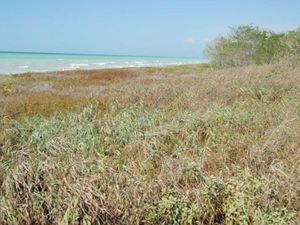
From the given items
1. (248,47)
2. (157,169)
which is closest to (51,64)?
(248,47)

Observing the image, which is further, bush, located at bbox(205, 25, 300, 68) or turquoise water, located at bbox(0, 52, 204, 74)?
turquoise water, located at bbox(0, 52, 204, 74)

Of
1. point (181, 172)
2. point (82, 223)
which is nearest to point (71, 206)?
point (82, 223)

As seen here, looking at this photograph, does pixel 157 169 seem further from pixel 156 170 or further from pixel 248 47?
pixel 248 47

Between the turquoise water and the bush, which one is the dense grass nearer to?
the bush

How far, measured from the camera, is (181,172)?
4.64 metres

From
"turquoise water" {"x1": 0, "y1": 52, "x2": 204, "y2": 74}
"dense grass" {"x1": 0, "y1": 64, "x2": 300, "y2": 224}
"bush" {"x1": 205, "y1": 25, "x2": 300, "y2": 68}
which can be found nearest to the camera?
"dense grass" {"x1": 0, "y1": 64, "x2": 300, "y2": 224}

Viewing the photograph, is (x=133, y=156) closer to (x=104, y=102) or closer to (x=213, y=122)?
(x=213, y=122)

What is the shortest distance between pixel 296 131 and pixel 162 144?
2.17 meters

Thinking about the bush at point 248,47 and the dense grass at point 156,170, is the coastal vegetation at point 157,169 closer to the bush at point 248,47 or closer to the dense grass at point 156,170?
the dense grass at point 156,170

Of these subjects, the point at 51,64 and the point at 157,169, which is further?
the point at 51,64

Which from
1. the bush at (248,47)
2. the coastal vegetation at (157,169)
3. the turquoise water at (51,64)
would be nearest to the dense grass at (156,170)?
the coastal vegetation at (157,169)

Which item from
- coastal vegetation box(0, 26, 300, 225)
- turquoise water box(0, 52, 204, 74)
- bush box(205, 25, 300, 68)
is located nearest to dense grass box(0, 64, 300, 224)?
coastal vegetation box(0, 26, 300, 225)

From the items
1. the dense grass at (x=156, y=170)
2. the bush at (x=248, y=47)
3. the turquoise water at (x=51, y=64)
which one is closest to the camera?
the dense grass at (x=156, y=170)

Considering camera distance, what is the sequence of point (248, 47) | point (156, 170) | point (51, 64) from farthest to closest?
point (51, 64)
point (248, 47)
point (156, 170)
